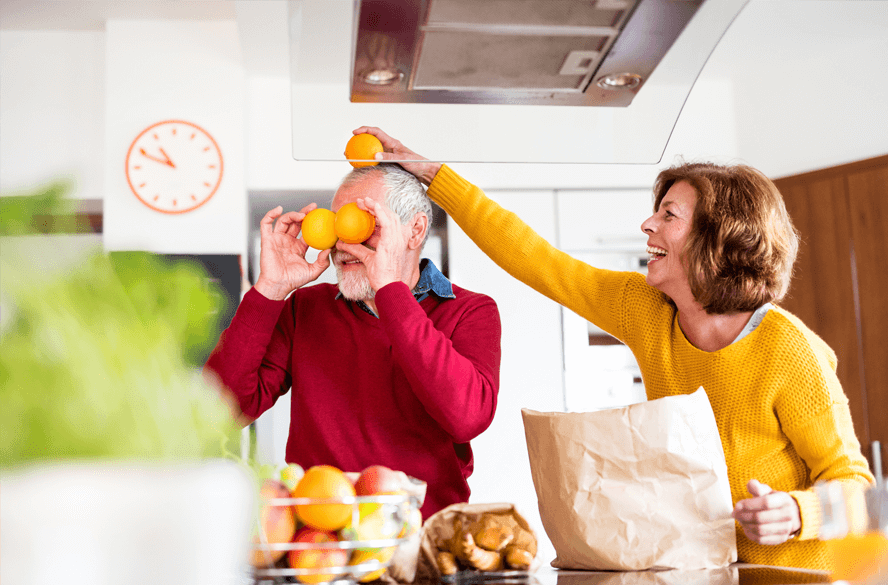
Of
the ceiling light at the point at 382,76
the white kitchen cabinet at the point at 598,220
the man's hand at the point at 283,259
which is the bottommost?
the man's hand at the point at 283,259

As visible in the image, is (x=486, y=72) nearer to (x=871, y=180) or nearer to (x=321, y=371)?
(x=321, y=371)

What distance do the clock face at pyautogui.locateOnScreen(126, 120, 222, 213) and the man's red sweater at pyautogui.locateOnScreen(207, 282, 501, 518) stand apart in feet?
5.19

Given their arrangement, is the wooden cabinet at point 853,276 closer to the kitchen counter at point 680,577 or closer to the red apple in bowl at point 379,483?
the kitchen counter at point 680,577

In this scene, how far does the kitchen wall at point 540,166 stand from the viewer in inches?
111

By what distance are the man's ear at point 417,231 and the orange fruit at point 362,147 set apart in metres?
0.32

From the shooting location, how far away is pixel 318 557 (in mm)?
590

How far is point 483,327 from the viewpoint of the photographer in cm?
123

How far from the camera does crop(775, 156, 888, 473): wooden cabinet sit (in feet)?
9.14

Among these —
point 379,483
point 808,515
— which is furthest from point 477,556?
point 808,515

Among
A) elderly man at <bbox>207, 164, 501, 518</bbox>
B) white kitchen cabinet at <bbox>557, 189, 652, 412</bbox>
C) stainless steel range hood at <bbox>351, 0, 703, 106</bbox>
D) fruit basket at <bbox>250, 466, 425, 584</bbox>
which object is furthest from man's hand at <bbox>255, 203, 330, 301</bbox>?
white kitchen cabinet at <bbox>557, 189, 652, 412</bbox>

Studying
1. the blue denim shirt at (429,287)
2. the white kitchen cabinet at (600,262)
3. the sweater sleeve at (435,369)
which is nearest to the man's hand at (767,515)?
the sweater sleeve at (435,369)

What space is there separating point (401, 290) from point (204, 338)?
2.09 ft

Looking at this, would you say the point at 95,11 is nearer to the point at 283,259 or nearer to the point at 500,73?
the point at 283,259

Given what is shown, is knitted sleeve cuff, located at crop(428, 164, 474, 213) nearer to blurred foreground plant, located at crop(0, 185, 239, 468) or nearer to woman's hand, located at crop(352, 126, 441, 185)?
woman's hand, located at crop(352, 126, 441, 185)
